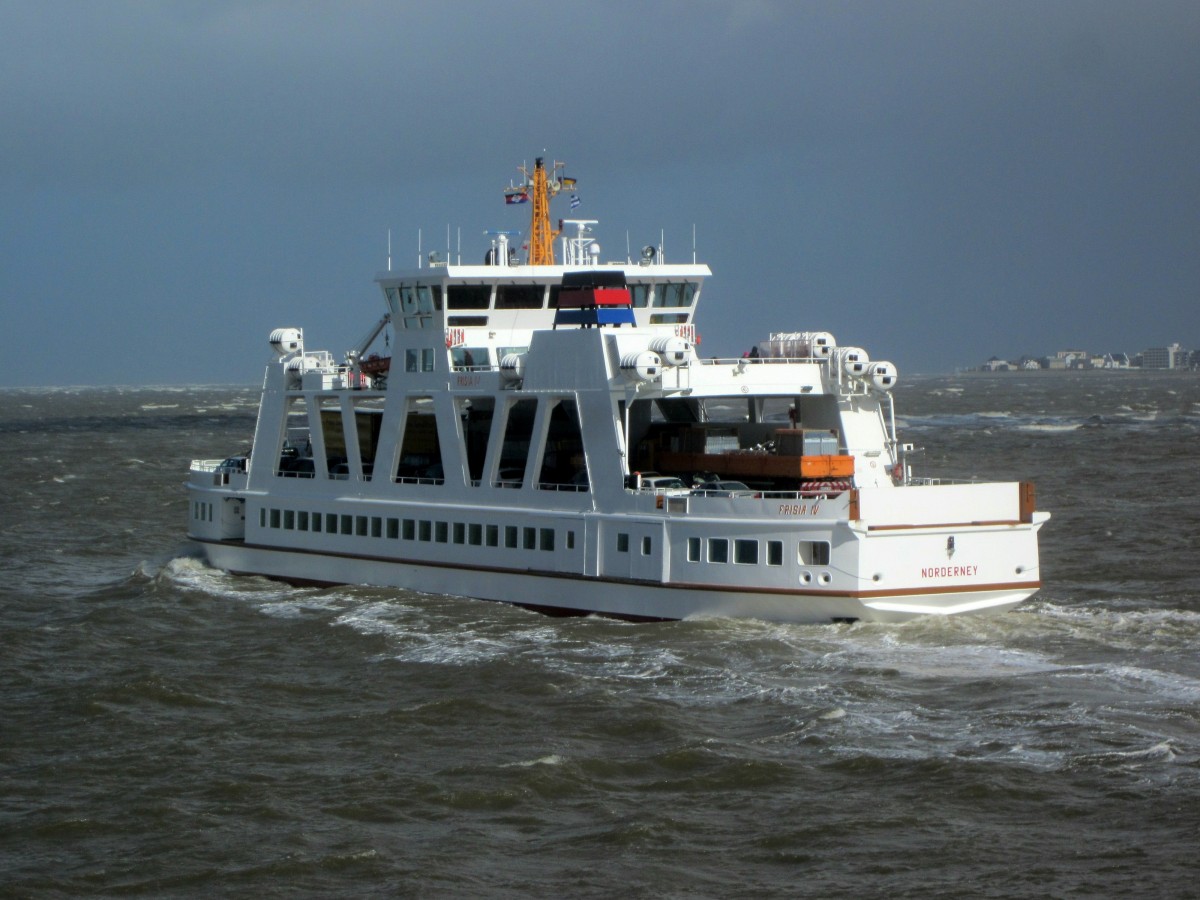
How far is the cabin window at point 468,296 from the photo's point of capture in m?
31.8

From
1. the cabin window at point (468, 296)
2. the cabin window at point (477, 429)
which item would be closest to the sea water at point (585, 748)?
the cabin window at point (477, 429)

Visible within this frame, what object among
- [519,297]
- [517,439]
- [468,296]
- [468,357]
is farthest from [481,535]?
[519,297]

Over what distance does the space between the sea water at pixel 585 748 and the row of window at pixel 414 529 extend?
1.22 m

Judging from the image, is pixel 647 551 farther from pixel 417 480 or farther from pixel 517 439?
pixel 417 480

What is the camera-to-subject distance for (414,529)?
105 ft

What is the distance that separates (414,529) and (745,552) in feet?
26.1

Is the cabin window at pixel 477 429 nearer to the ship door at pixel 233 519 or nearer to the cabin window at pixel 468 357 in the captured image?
the cabin window at pixel 468 357

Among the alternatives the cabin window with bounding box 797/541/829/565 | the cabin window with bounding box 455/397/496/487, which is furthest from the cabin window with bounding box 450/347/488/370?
the cabin window with bounding box 797/541/829/565

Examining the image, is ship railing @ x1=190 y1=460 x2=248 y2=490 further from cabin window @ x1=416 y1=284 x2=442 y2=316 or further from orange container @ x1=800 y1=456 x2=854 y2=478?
orange container @ x1=800 y1=456 x2=854 y2=478

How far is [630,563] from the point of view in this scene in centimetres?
2808

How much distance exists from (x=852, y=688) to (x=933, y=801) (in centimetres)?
467

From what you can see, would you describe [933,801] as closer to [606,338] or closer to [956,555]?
[956,555]

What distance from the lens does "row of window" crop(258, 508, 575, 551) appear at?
29875 millimetres

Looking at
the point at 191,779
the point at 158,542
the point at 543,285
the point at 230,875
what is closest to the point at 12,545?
the point at 158,542
